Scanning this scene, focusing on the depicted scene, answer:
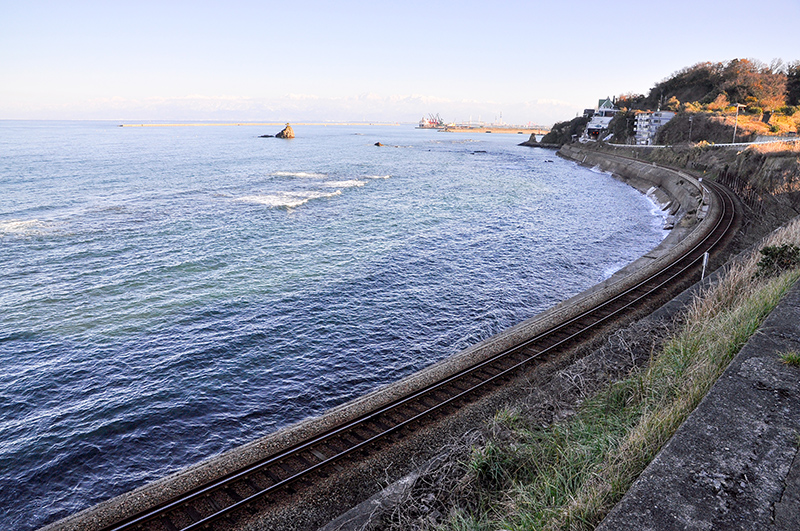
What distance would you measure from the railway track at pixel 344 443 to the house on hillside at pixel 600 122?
122632 mm

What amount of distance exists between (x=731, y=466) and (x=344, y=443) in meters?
8.67

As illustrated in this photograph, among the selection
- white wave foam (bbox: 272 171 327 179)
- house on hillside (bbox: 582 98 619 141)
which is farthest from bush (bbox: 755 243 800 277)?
house on hillside (bbox: 582 98 619 141)

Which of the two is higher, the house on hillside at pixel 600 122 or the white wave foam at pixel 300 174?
the house on hillside at pixel 600 122

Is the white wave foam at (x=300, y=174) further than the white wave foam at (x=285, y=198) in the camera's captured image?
Yes

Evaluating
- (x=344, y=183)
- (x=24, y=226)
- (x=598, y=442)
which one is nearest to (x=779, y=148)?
(x=598, y=442)

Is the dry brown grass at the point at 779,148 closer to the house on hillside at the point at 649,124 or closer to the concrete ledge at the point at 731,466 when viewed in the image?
the concrete ledge at the point at 731,466

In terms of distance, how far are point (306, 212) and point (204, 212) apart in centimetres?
999

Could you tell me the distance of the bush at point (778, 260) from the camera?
15.9 metres

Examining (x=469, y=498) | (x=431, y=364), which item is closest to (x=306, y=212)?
(x=431, y=364)

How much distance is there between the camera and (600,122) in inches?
5153

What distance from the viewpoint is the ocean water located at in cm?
1444

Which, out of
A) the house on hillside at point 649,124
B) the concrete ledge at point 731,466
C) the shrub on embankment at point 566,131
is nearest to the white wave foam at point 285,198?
the concrete ledge at point 731,466

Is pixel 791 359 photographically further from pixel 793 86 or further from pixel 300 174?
pixel 793 86

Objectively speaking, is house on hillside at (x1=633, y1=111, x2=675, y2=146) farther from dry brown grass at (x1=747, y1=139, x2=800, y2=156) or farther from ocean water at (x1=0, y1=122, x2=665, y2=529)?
ocean water at (x1=0, y1=122, x2=665, y2=529)
